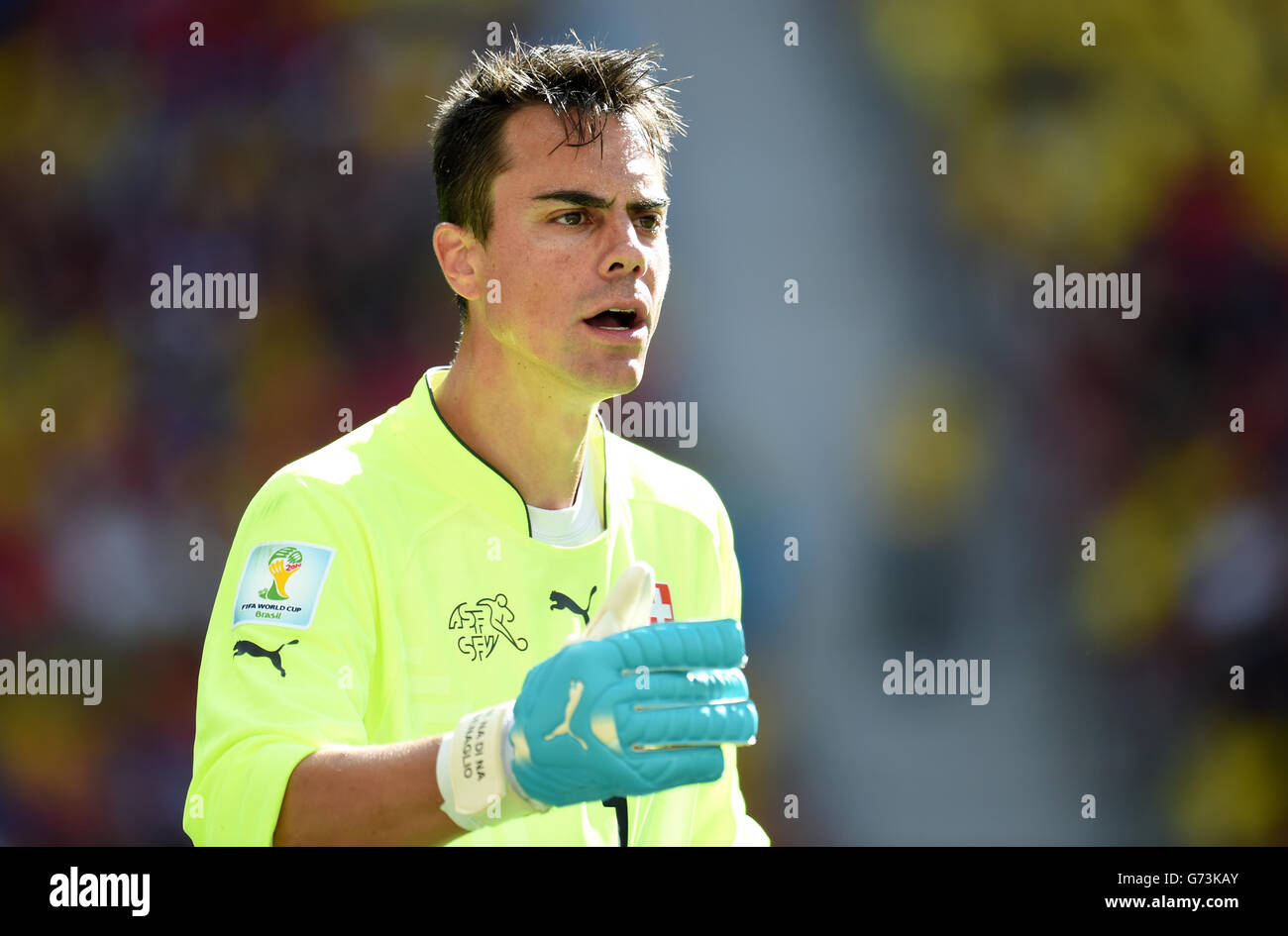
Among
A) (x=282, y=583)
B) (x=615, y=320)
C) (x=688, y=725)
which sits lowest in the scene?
(x=688, y=725)

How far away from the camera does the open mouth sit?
253 centimetres

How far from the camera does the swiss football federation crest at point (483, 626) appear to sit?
93.9 inches

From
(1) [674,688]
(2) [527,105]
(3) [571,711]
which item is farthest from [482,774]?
(2) [527,105]

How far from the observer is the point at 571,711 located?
1.85m

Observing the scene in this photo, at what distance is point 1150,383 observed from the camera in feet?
16.4

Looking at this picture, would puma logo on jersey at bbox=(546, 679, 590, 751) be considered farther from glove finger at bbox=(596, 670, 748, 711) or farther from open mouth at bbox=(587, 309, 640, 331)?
open mouth at bbox=(587, 309, 640, 331)

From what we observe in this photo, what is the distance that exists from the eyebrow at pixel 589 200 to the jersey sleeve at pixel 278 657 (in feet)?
2.19

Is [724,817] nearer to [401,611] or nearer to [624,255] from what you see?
[401,611]

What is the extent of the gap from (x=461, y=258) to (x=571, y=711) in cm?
118

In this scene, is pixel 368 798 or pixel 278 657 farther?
→ pixel 278 657

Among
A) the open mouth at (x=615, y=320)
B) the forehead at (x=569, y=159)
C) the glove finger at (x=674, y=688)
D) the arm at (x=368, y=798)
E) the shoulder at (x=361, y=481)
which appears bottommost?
the arm at (x=368, y=798)

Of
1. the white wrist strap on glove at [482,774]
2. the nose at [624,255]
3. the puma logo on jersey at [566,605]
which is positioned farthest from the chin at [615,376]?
the white wrist strap on glove at [482,774]

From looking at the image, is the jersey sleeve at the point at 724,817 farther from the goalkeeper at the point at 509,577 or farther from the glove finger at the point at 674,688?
the glove finger at the point at 674,688

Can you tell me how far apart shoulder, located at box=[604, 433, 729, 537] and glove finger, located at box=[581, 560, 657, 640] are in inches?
31.2
